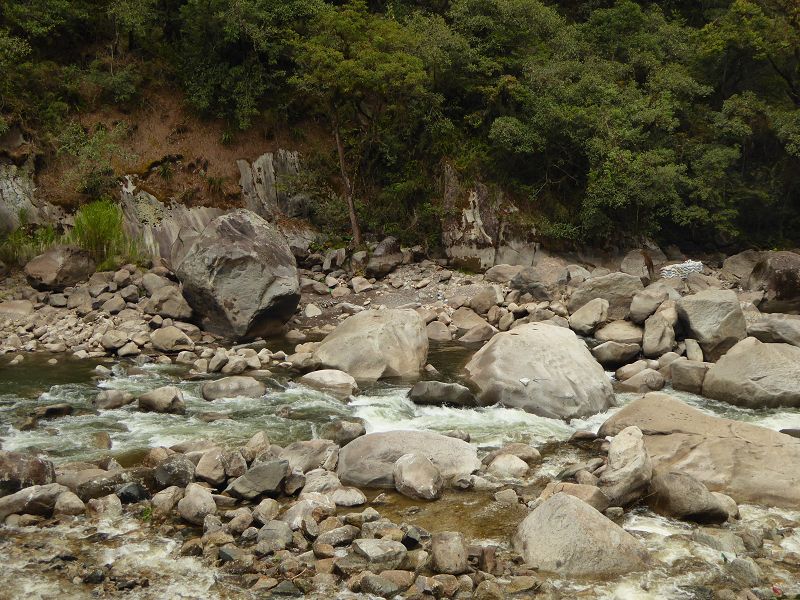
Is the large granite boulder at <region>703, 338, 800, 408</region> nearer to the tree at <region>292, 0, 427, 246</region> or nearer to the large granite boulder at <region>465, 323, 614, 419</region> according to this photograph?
the large granite boulder at <region>465, 323, 614, 419</region>

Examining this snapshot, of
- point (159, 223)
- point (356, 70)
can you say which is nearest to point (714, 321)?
point (356, 70)

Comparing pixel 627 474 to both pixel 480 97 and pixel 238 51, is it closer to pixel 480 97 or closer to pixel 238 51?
pixel 480 97

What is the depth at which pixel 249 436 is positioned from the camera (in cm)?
1069

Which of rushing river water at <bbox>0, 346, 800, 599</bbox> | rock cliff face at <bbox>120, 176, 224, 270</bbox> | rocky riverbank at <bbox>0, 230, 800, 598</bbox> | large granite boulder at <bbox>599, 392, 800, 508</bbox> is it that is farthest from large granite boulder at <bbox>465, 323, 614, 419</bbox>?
rock cliff face at <bbox>120, 176, 224, 270</bbox>

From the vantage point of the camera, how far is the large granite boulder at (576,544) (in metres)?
Answer: 6.82

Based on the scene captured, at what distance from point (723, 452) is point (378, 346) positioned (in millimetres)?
6997

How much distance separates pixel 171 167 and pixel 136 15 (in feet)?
17.6

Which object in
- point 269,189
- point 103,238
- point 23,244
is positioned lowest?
point 23,244

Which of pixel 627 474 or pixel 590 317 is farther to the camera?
pixel 590 317

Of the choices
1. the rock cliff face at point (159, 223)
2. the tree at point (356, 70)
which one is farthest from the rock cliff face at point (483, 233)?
the rock cliff face at point (159, 223)

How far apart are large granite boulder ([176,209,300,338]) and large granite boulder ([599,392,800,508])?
961 cm

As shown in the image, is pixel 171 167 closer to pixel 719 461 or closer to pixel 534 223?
pixel 534 223

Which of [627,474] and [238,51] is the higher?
[238,51]

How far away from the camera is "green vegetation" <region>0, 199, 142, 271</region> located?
68.7 ft
